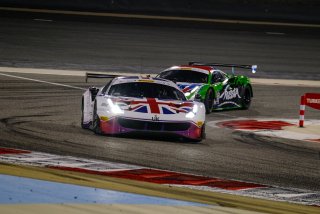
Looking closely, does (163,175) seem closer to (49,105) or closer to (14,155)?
(14,155)

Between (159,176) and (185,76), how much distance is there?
980 centimetres

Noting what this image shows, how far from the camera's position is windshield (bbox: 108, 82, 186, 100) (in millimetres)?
17703

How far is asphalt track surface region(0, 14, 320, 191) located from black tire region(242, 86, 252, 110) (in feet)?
1.11

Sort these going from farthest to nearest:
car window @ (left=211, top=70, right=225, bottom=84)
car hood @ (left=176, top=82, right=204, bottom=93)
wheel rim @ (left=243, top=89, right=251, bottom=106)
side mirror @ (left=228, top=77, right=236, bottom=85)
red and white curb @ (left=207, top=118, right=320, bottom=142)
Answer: wheel rim @ (left=243, top=89, right=251, bottom=106) < side mirror @ (left=228, top=77, right=236, bottom=85) < car window @ (left=211, top=70, right=225, bottom=84) < car hood @ (left=176, top=82, right=204, bottom=93) < red and white curb @ (left=207, top=118, right=320, bottom=142)

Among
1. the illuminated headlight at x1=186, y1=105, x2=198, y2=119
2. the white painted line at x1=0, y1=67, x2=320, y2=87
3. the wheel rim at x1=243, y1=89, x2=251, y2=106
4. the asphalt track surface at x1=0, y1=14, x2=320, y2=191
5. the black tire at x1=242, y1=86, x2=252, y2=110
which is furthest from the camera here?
the white painted line at x1=0, y1=67, x2=320, y2=87

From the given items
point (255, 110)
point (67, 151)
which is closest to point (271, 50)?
point (255, 110)

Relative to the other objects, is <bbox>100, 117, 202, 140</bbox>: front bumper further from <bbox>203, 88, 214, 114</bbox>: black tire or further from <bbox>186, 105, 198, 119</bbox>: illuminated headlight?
<bbox>203, 88, 214, 114</bbox>: black tire

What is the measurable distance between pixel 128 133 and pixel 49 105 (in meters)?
5.65

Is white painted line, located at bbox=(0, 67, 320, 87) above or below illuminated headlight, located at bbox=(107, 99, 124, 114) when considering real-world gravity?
below

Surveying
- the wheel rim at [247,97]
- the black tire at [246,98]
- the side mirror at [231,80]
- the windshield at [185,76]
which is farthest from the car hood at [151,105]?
the wheel rim at [247,97]

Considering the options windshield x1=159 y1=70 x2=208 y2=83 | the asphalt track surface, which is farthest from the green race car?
the asphalt track surface

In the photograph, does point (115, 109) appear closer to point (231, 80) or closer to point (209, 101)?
point (209, 101)

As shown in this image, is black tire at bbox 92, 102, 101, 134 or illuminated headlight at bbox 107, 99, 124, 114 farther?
black tire at bbox 92, 102, 101, 134

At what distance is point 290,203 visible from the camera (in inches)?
442
